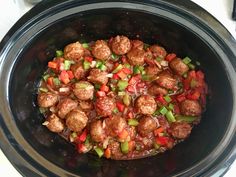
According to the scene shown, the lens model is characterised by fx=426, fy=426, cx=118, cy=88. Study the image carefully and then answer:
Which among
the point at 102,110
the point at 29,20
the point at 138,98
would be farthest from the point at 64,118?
the point at 29,20

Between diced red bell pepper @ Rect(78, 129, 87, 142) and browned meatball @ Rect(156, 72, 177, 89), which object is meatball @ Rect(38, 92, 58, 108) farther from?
browned meatball @ Rect(156, 72, 177, 89)

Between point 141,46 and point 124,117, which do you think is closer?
point 124,117

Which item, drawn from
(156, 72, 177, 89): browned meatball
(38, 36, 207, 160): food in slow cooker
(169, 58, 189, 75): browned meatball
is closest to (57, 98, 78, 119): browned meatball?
(38, 36, 207, 160): food in slow cooker

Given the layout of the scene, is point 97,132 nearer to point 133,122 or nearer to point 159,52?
point 133,122

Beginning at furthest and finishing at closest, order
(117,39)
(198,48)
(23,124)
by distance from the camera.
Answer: (117,39), (198,48), (23,124)

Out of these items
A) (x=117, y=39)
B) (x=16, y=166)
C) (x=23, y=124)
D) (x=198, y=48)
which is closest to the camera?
(x=16, y=166)

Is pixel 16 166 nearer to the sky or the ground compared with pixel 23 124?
nearer to the ground

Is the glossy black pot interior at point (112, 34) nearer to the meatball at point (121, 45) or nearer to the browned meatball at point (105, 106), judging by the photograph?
the meatball at point (121, 45)

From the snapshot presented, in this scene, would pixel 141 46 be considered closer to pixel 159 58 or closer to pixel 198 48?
pixel 159 58
